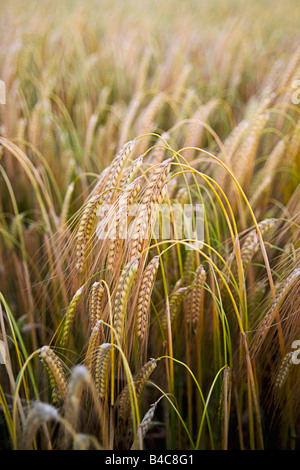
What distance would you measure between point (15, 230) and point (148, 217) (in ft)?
1.39

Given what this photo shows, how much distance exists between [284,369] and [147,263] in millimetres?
282

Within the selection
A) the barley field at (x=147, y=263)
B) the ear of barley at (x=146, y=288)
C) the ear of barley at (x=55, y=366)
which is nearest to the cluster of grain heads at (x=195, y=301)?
the barley field at (x=147, y=263)

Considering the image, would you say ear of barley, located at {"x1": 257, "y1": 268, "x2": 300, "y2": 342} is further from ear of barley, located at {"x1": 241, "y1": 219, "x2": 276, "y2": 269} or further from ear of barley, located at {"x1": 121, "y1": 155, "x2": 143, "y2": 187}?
ear of barley, located at {"x1": 121, "y1": 155, "x2": 143, "y2": 187}

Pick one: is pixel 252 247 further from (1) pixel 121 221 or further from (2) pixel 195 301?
(1) pixel 121 221

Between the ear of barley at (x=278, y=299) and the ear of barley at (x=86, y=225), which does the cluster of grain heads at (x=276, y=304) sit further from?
the ear of barley at (x=86, y=225)

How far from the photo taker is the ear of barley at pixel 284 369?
0.57 meters

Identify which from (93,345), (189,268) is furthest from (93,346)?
(189,268)

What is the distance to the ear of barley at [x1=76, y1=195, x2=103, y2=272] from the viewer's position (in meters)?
0.54

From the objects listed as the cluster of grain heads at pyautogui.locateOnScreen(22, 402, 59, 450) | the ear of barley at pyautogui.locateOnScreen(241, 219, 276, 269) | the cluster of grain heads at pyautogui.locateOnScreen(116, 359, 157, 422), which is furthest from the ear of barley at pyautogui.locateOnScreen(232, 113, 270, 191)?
the cluster of grain heads at pyautogui.locateOnScreen(22, 402, 59, 450)

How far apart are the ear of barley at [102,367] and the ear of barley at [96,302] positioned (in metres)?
0.04

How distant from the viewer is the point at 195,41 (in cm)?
178

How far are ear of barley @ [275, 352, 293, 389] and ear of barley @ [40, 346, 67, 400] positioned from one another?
0.29m

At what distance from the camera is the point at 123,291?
1.60 feet

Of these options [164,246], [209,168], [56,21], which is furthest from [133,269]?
[56,21]
